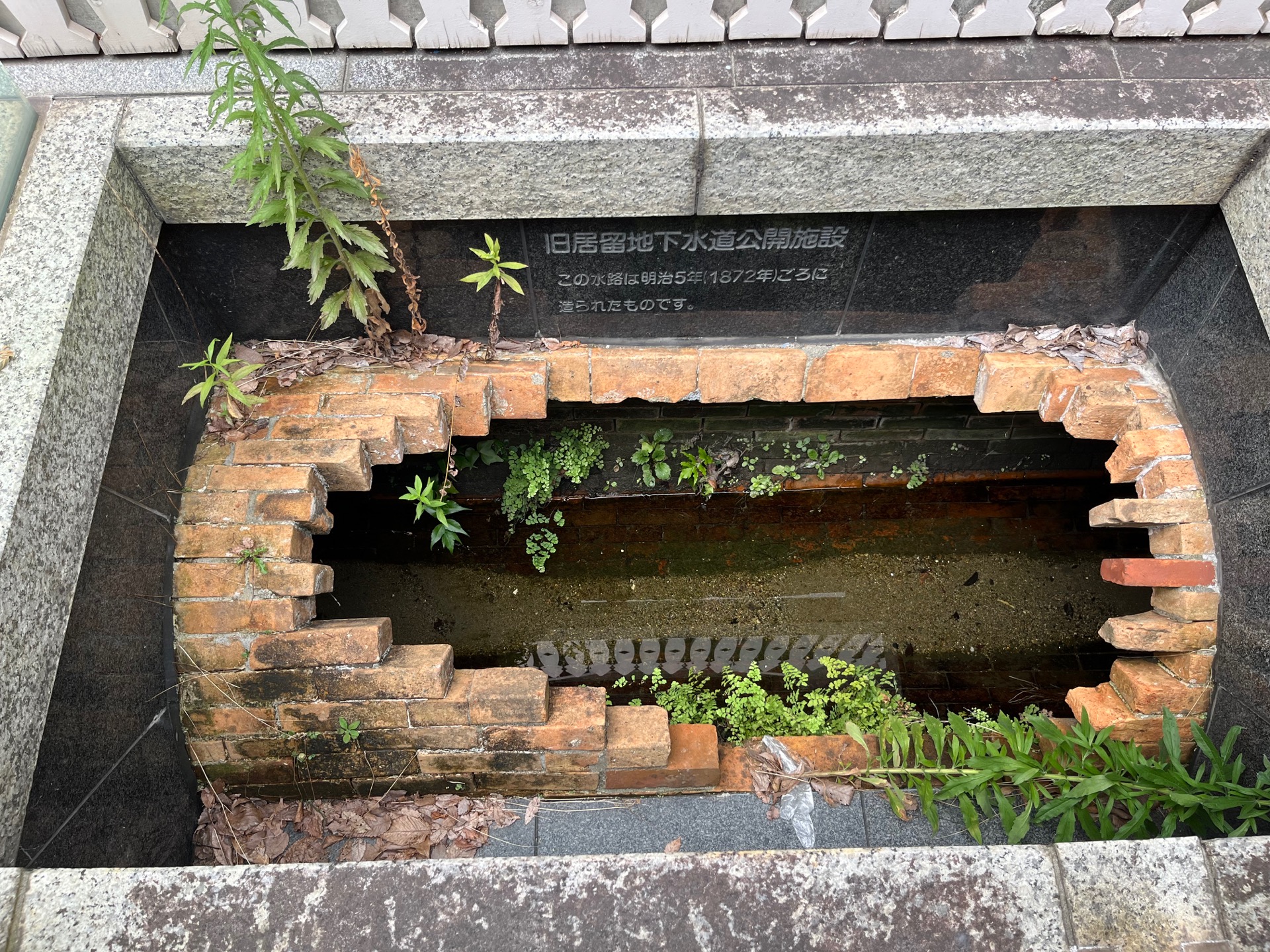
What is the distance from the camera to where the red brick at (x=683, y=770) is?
3061 mm

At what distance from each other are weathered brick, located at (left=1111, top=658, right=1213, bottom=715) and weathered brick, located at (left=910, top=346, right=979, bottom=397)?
4.40ft

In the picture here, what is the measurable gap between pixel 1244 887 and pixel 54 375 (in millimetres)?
3310

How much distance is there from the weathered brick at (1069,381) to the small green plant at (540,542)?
2.44 m

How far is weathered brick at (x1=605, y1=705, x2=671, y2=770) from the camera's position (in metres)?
2.98

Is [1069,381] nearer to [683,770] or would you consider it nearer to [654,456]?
[654,456]

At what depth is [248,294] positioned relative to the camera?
321 cm

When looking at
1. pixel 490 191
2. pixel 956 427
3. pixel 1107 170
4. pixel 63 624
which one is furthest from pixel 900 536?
pixel 63 624

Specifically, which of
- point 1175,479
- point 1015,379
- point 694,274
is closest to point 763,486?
point 1015,379

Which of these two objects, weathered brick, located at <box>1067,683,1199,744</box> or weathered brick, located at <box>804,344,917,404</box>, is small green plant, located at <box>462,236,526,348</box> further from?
weathered brick, located at <box>1067,683,1199,744</box>

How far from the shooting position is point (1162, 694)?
3.09 meters

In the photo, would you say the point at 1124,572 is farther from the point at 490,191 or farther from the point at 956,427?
the point at 490,191

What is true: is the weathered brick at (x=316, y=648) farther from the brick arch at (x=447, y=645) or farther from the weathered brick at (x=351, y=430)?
the weathered brick at (x=351, y=430)

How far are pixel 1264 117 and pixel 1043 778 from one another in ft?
7.78

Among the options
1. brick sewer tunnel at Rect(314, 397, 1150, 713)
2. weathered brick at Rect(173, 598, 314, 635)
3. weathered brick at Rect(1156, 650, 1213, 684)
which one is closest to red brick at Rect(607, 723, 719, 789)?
brick sewer tunnel at Rect(314, 397, 1150, 713)
